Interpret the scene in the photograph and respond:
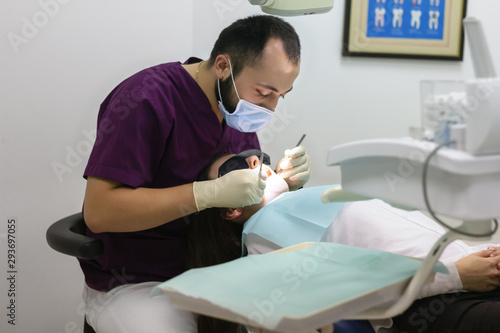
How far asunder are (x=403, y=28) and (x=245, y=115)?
1270 millimetres

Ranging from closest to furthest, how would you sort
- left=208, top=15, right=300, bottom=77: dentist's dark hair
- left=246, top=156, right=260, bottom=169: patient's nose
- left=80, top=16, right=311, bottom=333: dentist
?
left=80, top=16, right=311, bottom=333: dentist
left=208, top=15, right=300, bottom=77: dentist's dark hair
left=246, top=156, right=260, bottom=169: patient's nose

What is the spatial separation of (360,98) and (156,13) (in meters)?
1.09

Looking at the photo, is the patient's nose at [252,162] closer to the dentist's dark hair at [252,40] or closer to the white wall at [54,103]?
the dentist's dark hair at [252,40]

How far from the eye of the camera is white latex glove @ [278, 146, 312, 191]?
1.87 m

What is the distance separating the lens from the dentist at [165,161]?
1.48 meters

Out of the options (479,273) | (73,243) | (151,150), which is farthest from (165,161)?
(479,273)

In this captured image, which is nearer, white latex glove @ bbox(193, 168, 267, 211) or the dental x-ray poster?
white latex glove @ bbox(193, 168, 267, 211)

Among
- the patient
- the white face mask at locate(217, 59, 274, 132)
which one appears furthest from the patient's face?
the white face mask at locate(217, 59, 274, 132)

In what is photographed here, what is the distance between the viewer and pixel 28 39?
7.19 ft

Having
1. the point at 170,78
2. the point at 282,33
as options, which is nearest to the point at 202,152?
the point at 170,78

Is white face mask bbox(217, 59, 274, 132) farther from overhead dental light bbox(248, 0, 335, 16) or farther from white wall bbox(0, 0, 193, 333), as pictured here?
white wall bbox(0, 0, 193, 333)

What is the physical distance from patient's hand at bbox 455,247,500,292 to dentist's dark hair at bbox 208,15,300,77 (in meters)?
0.80

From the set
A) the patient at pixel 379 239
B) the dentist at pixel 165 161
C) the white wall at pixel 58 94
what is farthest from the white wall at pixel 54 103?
the patient at pixel 379 239

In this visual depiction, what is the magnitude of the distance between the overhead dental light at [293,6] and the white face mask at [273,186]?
0.53 metres
